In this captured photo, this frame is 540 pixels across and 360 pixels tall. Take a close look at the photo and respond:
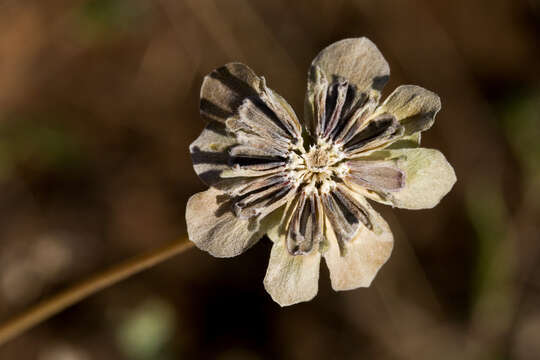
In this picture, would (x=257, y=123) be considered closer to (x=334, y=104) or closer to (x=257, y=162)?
(x=257, y=162)

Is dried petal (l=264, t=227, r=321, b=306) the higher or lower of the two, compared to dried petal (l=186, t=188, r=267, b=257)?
lower

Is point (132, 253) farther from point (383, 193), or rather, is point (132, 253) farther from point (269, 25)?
point (383, 193)

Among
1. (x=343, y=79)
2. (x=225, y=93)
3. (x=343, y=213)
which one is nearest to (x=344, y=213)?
(x=343, y=213)

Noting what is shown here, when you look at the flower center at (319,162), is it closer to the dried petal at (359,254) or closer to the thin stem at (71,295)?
the dried petal at (359,254)

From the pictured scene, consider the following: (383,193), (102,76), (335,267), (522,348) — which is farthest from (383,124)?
(522,348)

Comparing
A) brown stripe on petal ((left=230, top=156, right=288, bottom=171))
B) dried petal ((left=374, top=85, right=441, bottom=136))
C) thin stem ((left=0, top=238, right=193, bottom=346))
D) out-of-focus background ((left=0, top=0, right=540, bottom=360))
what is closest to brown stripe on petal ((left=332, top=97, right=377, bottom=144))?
dried petal ((left=374, top=85, right=441, bottom=136))

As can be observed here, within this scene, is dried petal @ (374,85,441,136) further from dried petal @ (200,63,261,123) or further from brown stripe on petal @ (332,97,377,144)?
dried petal @ (200,63,261,123)
